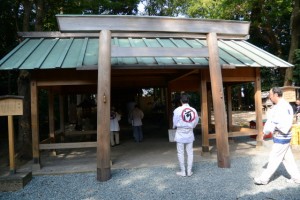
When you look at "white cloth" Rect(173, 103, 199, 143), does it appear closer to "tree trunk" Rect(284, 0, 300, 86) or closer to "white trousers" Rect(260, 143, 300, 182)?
"white trousers" Rect(260, 143, 300, 182)

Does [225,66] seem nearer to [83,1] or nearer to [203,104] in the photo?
[203,104]

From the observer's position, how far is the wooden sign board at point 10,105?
6.05 m

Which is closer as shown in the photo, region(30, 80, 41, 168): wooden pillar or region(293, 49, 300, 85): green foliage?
region(30, 80, 41, 168): wooden pillar

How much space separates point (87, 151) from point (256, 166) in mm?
5554

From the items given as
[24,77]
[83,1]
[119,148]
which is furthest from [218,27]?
[83,1]

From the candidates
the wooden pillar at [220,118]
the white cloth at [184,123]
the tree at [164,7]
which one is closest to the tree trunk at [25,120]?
the white cloth at [184,123]

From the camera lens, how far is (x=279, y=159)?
489cm

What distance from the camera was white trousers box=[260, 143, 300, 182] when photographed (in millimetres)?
4848

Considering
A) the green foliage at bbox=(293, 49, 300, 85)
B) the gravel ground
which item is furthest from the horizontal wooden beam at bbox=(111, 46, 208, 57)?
the green foliage at bbox=(293, 49, 300, 85)

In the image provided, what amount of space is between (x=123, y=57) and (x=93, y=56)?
1377mm

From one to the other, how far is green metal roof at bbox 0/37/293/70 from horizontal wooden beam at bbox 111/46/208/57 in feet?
1.77

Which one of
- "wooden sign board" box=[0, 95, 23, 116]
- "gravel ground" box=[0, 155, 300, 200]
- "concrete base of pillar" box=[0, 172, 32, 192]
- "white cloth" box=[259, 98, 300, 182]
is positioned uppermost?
"wooden sign board" box=[0, 95, 23, 116]

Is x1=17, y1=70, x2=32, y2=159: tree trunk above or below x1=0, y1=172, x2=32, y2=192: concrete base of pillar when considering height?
above

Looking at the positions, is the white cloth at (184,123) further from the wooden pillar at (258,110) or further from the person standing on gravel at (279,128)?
the wooden pillar at (258,110)
